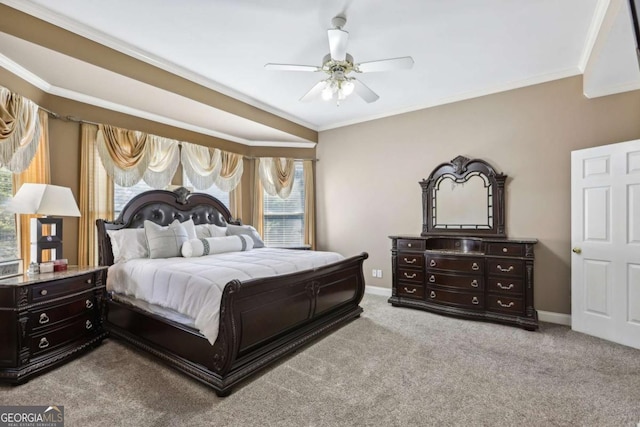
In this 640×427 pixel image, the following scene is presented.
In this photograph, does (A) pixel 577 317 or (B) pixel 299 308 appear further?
(A) pixel 577 317

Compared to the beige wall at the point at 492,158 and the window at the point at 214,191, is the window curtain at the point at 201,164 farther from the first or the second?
the beige wall at the point at 492,158

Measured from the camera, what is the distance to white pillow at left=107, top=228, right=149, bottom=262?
3.43 m

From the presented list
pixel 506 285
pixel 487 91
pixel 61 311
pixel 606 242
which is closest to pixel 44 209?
pixel 61 311

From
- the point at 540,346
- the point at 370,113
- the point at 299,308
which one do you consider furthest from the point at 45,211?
the point at 540,346

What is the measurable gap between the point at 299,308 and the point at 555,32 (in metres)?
3.48

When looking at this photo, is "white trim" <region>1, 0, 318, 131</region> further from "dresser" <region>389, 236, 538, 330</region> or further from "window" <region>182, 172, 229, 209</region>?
"dresser" <region>389, 236, 538, 330</region>

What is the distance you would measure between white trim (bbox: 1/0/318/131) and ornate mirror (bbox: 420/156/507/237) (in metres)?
2.89

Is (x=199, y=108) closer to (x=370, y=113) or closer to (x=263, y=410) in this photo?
(x=370, y=113)

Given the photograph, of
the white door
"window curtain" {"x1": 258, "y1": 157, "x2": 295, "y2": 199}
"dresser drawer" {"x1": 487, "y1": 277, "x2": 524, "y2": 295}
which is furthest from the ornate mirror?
"window curtain" {"x1": 258, "y1": 157, "x2": 295, "y2": 199}

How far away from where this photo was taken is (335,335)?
131 inches

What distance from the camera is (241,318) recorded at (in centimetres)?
237

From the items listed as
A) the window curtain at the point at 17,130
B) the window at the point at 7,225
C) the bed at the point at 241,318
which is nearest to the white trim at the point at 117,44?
the window curtain at the point at 17,130

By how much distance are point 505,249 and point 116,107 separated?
16.5ft

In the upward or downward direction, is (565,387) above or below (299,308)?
below
